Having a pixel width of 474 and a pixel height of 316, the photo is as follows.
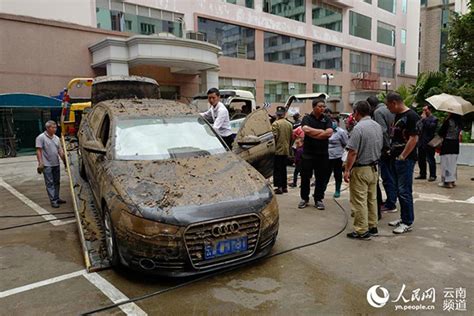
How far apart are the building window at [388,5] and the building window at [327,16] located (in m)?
6.88

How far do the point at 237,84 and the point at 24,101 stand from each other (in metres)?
13.0

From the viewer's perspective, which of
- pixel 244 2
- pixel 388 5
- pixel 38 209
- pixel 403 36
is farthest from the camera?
pixel 403 36

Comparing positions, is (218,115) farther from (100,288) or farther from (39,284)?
(39,284)

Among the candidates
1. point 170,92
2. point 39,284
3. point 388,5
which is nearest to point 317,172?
point 39,284

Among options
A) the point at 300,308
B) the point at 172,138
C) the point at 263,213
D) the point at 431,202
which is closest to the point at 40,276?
the point at 172,138

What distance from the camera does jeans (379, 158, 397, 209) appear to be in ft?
18.0

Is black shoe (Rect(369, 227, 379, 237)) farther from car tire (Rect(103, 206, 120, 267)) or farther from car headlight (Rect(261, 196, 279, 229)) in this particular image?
car tire (Rect(103, 206, 120, 267))

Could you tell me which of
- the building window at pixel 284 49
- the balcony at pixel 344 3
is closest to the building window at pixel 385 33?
the balcony at pixel 344 3

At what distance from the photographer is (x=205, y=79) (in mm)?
19688

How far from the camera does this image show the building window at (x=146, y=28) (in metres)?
19.0

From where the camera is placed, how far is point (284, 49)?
27328 millimetres

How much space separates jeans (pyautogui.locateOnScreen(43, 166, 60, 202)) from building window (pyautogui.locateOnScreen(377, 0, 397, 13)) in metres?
37.6

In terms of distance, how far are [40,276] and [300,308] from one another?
273cm

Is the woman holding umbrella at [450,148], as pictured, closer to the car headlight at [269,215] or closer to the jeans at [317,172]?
the jeans at [317,172]
